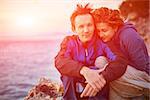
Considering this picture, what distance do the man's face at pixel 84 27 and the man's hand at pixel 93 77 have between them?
152mm

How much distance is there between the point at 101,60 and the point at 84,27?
186 mm

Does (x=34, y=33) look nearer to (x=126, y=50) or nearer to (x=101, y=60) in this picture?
(x=101, y=60)

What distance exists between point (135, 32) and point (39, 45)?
495 millimetres

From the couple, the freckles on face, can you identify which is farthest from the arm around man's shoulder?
the freckles on face

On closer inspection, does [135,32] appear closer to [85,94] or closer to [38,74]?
[85,94]

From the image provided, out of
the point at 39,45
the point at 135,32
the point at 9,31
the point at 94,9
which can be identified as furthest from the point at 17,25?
the point at 135,32

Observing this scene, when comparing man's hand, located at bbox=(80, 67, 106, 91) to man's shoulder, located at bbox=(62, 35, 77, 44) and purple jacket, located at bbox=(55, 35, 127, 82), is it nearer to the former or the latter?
purple jacket, located at bbox=(55, 35, 127, 82)

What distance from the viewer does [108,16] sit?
1.62 metres

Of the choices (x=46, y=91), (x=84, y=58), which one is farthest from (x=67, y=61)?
(x=46, y=91)

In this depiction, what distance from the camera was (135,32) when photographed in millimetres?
1630

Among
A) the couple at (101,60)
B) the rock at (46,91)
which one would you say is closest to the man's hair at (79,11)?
the couple at (101,60)

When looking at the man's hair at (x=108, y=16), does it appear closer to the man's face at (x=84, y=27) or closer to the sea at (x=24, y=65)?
the man's face at (x=84, y=27)

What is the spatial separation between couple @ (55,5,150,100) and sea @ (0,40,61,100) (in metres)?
0.05

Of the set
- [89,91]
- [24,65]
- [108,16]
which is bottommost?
[89,91]
